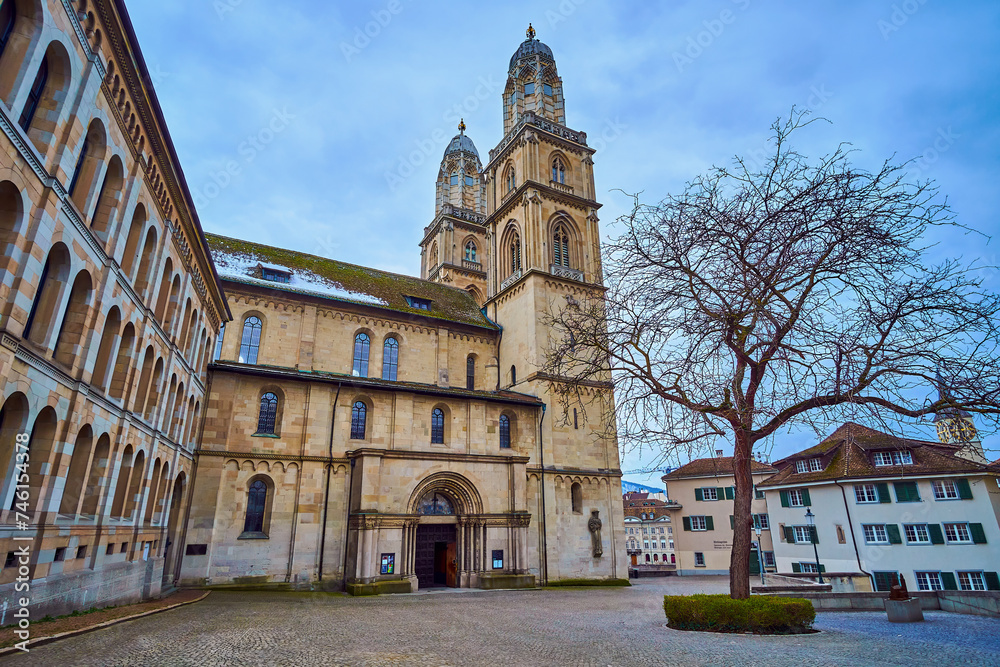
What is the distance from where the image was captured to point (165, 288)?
681 inches

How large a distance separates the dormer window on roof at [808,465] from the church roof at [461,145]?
138 ft

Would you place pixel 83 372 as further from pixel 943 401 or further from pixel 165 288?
pixel 943 401

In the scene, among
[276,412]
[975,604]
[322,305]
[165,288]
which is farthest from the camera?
[322,305]

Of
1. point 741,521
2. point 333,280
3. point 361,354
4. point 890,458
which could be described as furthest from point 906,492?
point 333,280

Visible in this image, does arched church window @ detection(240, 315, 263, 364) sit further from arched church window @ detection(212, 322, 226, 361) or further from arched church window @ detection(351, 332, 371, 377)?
arched church window @ detection(351, 332, 371, 377)

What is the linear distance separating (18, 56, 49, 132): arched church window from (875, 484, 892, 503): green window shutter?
4098cm

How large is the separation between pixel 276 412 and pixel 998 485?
38957 mm

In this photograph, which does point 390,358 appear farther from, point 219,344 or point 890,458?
point 890,458

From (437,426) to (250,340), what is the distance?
1036 cm

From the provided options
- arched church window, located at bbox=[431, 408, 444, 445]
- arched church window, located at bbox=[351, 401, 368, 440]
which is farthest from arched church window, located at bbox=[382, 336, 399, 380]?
arched church window, located at bbox=[431, 408, 444, 445]

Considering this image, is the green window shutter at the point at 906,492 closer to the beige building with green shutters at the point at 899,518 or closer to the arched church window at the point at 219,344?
the beige building with green shutters at the point at 899,518

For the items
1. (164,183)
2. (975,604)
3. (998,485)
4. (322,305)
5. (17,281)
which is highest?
(322,305)

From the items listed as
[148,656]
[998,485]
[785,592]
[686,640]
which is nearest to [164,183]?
[148,656]

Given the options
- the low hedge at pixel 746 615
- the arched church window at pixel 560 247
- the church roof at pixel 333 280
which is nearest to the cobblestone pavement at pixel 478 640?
the low hedge at pixel 746 615
